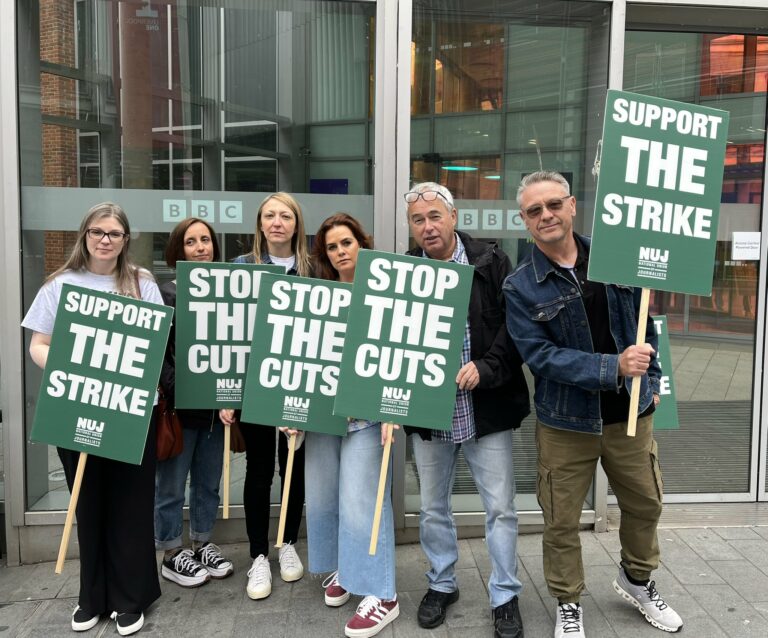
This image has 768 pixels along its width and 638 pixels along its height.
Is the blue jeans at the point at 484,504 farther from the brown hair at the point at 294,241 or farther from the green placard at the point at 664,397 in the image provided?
the green placard at the point at 664,397

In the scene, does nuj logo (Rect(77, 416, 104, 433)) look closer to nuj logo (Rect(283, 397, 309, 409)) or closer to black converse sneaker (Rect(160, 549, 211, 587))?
nuj logo (Rect(283, 397, 309, 409))

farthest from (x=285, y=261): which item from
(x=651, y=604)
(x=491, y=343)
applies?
(x=651, y=604)

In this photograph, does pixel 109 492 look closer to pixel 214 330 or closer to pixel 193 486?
pixel 193 486

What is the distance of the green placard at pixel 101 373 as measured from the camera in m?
2.90

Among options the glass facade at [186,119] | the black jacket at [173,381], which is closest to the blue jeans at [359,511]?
the black jacket at [173,381]

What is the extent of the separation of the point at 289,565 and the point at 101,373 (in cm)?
142

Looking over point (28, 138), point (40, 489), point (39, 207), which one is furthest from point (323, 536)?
point (28, 138)

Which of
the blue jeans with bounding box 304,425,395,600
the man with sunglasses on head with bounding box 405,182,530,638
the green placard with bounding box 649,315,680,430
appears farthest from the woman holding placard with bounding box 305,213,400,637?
the green placard with bounding box 649,315,680,430

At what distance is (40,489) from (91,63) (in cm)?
250

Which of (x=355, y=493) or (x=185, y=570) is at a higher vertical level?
(x=355, y=493)

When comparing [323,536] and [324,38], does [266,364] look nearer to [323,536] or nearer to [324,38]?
[323,536]

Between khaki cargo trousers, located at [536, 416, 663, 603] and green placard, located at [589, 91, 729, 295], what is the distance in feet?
2.23

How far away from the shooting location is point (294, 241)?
3.44m

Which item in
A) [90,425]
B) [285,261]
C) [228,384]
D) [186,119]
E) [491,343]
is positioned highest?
[186,119]
